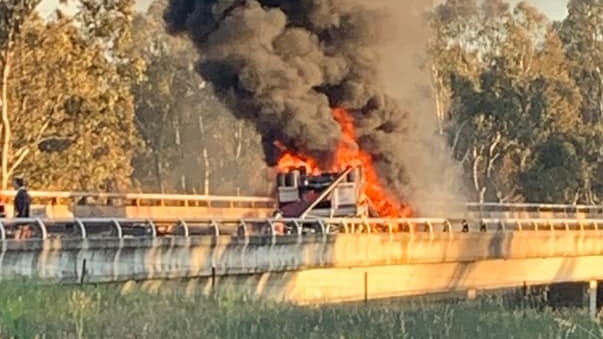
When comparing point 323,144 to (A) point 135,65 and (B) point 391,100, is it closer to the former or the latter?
(B) point 391,100

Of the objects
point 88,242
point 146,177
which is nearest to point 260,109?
point 88,242

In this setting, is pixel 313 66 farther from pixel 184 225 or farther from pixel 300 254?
pixel 184 225

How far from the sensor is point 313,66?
130 ft

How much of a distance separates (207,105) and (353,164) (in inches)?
1550

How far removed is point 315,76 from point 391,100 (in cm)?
401

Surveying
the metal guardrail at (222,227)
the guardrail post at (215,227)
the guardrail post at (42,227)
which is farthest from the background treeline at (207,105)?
the guardrail post at (42,227)

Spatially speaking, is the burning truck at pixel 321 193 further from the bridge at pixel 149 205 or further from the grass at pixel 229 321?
the grass at pixel 229 321

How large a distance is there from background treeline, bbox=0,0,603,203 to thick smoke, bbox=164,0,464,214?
8490 millimetres

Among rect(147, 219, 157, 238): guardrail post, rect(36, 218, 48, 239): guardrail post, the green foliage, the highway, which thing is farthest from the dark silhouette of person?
the green foliage

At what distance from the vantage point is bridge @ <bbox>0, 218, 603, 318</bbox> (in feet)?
75.3

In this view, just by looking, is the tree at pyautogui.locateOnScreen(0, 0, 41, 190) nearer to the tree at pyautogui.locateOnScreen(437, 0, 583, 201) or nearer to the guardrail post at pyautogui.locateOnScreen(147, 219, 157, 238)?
the guardrail post at pyautogui.locateOnScreen(147, 219, 157, 238)

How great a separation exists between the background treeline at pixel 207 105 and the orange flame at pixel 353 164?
10.6 meters

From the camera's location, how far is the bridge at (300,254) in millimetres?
22938

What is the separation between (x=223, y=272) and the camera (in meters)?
26.1
